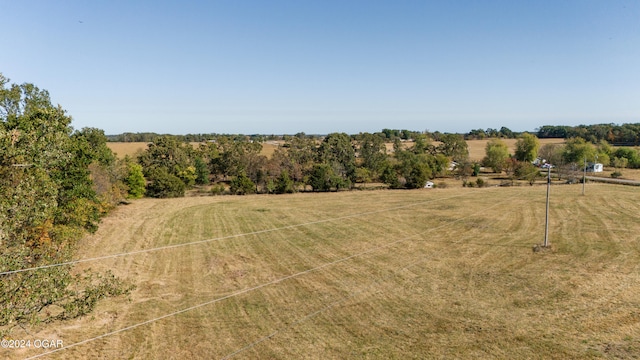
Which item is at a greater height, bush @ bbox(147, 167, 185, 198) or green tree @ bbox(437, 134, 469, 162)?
green tree @ bbox(437, 134, 469, 162)

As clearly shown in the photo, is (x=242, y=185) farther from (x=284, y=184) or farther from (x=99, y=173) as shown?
(x=99, y=173)

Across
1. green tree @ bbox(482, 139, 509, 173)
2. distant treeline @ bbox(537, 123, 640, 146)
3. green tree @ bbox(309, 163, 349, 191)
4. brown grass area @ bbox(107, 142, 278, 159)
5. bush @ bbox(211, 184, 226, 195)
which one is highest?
distant treeline @ bbox(537, 123, 640, 146)

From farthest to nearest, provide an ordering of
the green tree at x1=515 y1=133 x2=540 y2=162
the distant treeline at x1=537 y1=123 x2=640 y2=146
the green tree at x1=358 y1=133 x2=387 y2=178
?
the distant treeline at x1=537 y1=123 x2=640 y2=146 → the green tree at x1=515 y1=133 x2=540 y2=162 → the green tree at x1=358 y1=133 x2=387 y2=178

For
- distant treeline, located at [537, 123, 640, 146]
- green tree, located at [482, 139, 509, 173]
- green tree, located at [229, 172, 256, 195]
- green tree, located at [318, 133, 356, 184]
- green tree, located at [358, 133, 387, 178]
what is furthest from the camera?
distant treeline, located at [537, 123, 640, 146]

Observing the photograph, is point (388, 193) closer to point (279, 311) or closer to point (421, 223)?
point (421, 223)

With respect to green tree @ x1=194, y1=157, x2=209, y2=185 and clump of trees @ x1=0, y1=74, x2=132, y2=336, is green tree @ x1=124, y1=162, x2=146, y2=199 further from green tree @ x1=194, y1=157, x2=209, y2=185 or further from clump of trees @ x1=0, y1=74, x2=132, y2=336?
clump of trees @ x1=0, y1=74, x2=132, y2=336

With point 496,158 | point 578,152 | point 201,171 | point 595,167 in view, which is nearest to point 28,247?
point 201,171

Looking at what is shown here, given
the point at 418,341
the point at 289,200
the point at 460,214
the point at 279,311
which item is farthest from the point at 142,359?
the point at 289,200

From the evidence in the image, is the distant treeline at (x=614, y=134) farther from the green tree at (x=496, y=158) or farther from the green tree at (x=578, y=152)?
the green tree at (x=496, y=158)

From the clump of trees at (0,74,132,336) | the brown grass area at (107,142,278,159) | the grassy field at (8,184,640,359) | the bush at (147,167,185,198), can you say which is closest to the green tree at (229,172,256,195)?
the bush at (147,167,185,198)
